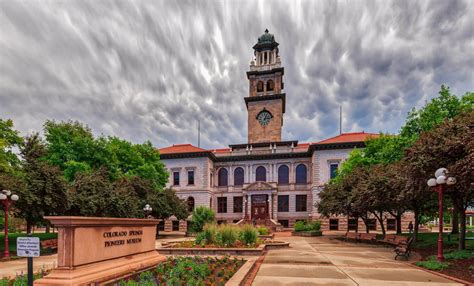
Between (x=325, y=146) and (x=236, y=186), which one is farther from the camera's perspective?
(x=236, y=186)

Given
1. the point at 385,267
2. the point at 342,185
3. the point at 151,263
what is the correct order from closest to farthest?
the point at 151,263 < the point at 385,267 < the point at 342,185

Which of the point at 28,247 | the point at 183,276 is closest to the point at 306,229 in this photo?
the point at 183,276

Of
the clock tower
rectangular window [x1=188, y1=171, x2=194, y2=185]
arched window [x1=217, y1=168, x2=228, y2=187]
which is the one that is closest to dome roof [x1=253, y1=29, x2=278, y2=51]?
the clock tower

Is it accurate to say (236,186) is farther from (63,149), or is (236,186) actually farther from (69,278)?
(69,278)

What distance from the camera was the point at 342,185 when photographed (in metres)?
25.9

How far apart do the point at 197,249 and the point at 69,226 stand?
977cm

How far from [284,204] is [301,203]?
268cm

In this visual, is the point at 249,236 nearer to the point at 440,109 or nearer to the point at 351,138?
the point at 440,109

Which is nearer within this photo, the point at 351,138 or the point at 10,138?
the point at 10,138

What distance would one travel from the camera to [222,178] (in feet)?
158

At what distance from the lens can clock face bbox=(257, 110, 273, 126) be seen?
1975 inches

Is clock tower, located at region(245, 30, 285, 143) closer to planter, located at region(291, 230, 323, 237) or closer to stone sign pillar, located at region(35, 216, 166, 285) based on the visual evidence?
planter, located at region(291, 230, 323, 237)

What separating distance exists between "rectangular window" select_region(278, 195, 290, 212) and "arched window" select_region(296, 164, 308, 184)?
325cm

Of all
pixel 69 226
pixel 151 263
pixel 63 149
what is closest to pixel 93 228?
pixel 69 226
